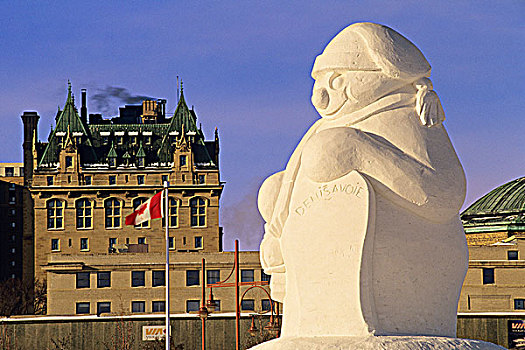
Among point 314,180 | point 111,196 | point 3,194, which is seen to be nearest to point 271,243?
point 314,180

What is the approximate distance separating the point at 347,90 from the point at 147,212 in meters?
20.9

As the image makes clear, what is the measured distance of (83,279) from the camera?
88.4m

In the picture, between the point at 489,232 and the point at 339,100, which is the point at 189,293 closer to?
the point at 489,232

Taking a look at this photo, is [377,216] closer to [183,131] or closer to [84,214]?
[84,214]

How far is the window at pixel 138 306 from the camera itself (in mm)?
86875

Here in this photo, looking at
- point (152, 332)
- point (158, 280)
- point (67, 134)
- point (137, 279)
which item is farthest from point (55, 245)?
point (152, 332)

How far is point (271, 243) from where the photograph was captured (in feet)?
52.8

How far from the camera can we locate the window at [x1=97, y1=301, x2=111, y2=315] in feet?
284

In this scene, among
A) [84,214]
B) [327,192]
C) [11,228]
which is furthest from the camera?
[11,228]

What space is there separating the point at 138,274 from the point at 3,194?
126 feet

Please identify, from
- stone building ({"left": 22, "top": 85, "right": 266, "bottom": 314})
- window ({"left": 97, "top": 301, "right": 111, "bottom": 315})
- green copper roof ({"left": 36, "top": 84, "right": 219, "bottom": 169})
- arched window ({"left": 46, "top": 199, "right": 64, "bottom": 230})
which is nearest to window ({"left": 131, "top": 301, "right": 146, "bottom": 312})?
window ({"left": 97, "top": 301, "right": 111, "bottom": 315})

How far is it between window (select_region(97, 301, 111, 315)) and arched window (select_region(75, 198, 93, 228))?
86.4ft

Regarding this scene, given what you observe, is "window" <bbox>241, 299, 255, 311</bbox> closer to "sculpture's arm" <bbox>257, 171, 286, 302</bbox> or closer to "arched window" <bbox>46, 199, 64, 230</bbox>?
"arched window" <bbox>46, 199, 64, 230</bbox>

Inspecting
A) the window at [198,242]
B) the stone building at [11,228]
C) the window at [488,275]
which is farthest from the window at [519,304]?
the stone building at [11,228]
